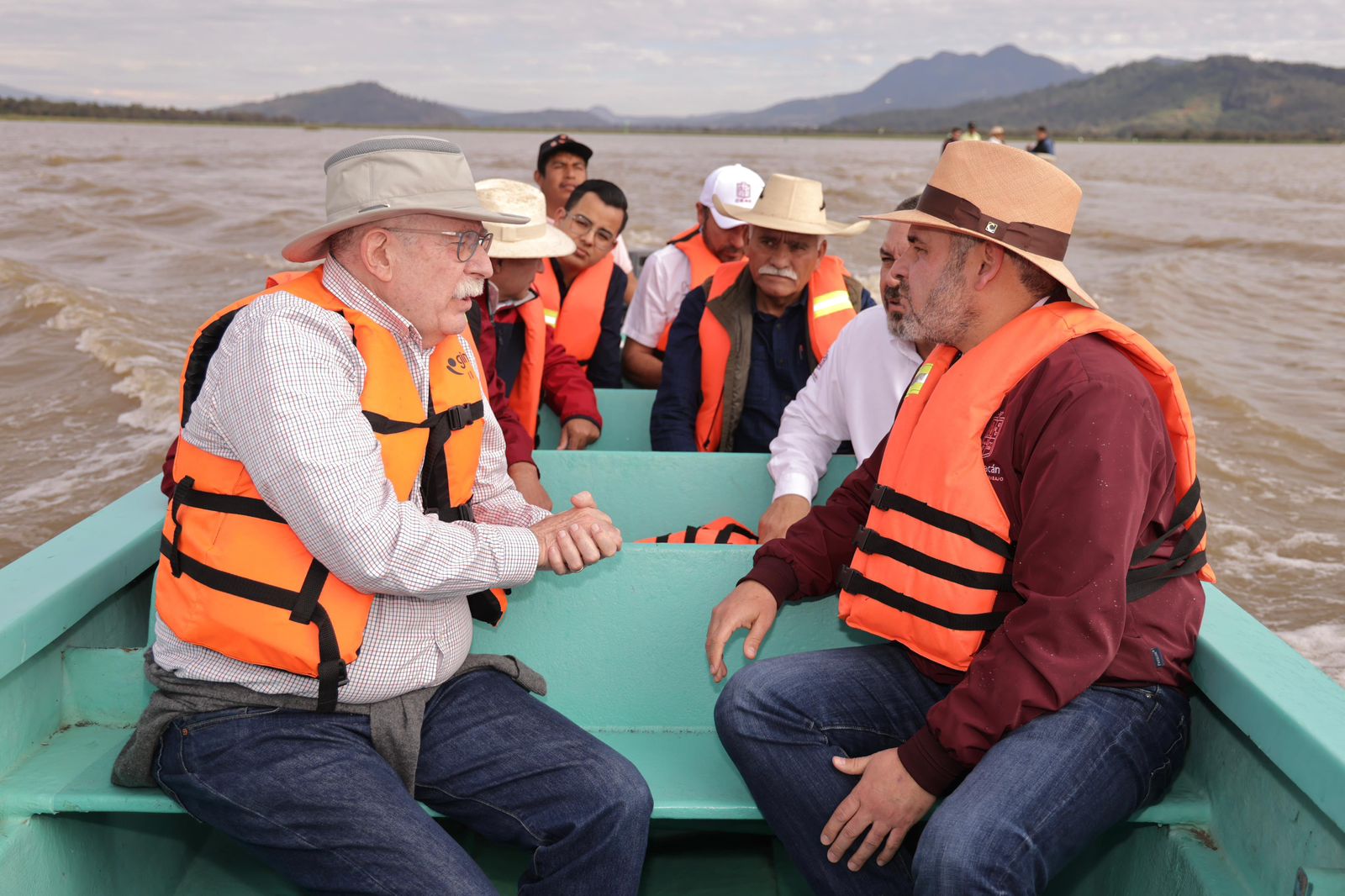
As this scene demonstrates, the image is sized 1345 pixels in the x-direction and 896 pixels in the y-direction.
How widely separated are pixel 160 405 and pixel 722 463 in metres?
5.18

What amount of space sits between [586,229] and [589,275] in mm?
182

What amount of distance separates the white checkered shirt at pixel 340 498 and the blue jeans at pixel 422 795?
3.2 inches

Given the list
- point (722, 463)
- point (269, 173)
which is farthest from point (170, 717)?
point (269, 173)

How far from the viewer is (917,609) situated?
1.70 m

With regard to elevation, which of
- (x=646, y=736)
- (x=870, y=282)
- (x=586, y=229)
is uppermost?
(x=586, y=229)

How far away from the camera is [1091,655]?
58.6 inches

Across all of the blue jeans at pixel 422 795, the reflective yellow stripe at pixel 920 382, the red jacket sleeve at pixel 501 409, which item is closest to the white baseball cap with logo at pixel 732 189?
the red jacket sleeve at pixel 501 409

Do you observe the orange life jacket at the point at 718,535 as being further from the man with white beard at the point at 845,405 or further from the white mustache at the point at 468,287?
the white mustache at the point at 468,287

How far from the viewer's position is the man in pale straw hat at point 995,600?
4.88ft

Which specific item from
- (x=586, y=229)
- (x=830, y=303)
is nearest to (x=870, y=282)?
(x=586, y=229)

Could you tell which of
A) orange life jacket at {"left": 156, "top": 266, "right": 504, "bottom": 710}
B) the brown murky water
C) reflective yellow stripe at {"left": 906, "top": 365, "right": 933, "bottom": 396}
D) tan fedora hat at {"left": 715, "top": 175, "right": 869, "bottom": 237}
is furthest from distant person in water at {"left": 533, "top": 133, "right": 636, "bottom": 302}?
orange life jacket at {"left": 156, "top": 266, "right": 504, "bottom": 710}

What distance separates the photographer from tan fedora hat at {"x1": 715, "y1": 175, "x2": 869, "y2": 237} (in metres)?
3.21

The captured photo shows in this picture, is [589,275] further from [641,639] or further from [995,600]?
[995,600]

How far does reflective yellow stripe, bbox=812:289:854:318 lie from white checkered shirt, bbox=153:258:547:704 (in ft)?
6.04
